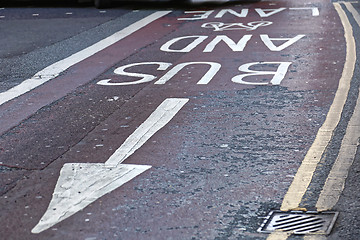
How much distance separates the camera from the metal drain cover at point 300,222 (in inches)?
198

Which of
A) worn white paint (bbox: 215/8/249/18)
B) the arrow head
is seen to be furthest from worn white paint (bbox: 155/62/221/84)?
worn white paint (bbox: 215/8/249/18)

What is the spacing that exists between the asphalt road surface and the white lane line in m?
0.04

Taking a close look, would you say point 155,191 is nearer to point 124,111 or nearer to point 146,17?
point 124,111

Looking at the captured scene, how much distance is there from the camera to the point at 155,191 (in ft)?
19.1

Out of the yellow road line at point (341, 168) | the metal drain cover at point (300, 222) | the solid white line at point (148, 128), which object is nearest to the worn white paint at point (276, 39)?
the solid white line at point (148, 128)

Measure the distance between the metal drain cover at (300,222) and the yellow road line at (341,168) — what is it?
0.15 m

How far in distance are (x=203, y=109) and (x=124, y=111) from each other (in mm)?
912

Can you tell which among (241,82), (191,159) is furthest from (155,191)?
(241,82)

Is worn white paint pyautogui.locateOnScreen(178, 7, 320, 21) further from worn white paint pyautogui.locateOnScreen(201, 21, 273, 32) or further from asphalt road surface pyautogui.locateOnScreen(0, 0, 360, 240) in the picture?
asphalt road surface pyautogui.locateOnScreen(0, 0, 360, 240)

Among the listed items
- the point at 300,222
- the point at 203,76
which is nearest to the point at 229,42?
the point at 203,76

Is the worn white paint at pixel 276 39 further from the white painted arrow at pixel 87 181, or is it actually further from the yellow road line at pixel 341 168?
the white painted arrow at pixel 87 181

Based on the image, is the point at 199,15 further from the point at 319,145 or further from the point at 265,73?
the point at 319,145

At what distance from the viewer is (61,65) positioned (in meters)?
11.6

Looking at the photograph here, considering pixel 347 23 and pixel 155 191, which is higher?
pixel 155 191
